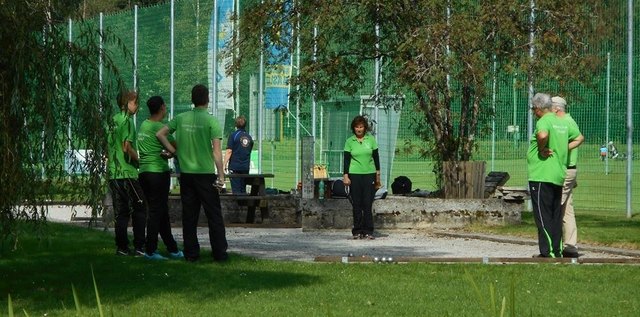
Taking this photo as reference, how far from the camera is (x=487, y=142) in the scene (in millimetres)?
25781

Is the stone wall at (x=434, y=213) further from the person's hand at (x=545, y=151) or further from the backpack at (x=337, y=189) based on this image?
the person's hand at (x=545, y=151)

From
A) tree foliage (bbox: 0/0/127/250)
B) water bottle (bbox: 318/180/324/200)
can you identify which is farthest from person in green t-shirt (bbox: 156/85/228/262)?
water bottle (bbox: 318/180/324/200)

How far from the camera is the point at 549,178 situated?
14.8m

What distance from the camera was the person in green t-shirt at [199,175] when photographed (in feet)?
46.8

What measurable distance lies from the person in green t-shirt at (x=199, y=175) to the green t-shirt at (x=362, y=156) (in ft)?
16.4

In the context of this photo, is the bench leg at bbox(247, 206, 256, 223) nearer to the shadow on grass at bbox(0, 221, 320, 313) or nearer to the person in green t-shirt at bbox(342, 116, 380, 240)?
the person in green t-shirt at bbox(342, 116, 380, 240)

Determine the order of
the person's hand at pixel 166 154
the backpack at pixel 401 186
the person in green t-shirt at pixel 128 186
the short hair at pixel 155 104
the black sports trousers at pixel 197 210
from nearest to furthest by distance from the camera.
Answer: the person in green t-shirt at pixel 128 186, the black sports trousers at pixel 197 210, the person's hand at pixel 166 154, the short hair at pixel 155 104, the backpack at pixel 401 186

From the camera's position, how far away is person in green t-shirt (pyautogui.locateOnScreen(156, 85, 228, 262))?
46.8 feet

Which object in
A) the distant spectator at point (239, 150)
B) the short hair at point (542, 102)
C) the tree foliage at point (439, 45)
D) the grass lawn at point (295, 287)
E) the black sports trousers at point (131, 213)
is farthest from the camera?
the distant spectator at point (239, 150)

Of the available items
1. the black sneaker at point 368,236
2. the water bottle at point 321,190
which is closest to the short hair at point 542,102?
the black sneaker at point 368,236

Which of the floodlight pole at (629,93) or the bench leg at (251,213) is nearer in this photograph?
the bench leg at (251,213)

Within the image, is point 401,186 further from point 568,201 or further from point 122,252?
point 122,252

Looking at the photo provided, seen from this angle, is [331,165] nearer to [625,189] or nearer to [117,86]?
[625,189]

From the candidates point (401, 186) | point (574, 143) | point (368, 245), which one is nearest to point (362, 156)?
point (368, 245)
